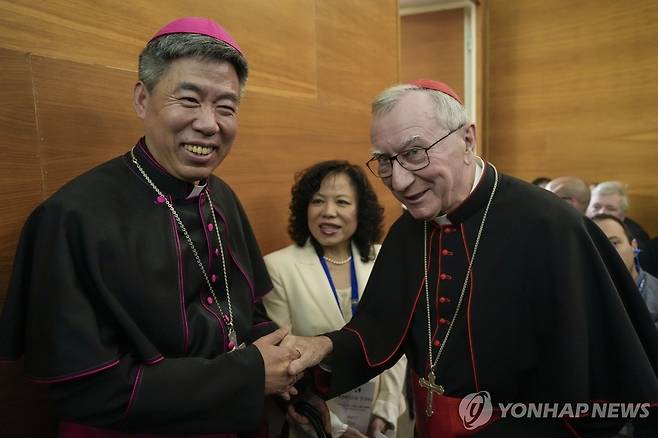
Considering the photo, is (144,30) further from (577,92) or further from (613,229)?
(577,92)

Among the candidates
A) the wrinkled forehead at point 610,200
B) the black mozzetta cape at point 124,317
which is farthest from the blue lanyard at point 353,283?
the wrinkled forehead at point 610,200

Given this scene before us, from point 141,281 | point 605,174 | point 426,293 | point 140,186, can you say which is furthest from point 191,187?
point 605,174

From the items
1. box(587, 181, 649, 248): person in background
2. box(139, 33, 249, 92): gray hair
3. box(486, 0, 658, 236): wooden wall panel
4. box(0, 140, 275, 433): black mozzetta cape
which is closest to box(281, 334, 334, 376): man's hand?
box(0, 140, 275, 433): black mozzetta cape

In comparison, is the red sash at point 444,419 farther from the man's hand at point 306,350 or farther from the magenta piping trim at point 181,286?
the magenta piping trim at point 181,286

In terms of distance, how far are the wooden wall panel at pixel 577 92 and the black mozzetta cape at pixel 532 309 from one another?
4977mm

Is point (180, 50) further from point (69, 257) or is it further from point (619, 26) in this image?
point (619, 26)

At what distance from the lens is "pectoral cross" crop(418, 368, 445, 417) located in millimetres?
1764

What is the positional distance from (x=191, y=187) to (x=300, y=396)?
3.26ft

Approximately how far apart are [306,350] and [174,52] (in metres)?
1.15

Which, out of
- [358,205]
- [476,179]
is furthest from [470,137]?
[358,205]

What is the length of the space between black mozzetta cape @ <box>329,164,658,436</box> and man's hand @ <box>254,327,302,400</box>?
0.50m

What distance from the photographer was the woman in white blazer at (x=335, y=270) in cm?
253

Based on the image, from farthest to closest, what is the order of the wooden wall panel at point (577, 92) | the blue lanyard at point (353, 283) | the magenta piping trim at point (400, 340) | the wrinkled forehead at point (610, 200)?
the wooden wall panel at point (577, 92)
the wrinkled forehead at point (610, 200)
the blue lanyard at point (353, 283)
the magenta piping trim at point (400, 340)

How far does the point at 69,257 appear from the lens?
1346 millimetres
